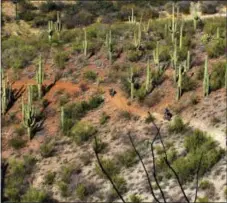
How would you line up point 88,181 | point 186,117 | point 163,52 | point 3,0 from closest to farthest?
point 88,181, point 186,117, point 163,52, point 3,0

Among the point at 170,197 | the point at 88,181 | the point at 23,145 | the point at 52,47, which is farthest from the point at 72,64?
the point at 170,197

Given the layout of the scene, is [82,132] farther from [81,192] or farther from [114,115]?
[81,192]

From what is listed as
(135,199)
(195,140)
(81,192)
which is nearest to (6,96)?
(81,192)

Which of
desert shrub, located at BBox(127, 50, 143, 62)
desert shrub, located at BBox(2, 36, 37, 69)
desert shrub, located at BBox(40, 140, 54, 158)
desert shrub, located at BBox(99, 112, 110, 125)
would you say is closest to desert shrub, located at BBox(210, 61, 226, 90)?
desert shrub, located at BBox(127, 50, 143, 62)

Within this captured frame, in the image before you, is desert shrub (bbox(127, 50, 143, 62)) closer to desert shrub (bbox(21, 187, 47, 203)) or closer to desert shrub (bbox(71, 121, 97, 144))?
desert shrub (bbox(71, 121, 97, 144))

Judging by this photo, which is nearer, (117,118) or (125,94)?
(117,118)

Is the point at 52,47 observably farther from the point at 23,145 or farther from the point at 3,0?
the point at 3,0

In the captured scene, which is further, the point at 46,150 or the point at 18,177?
the point at 46,150
